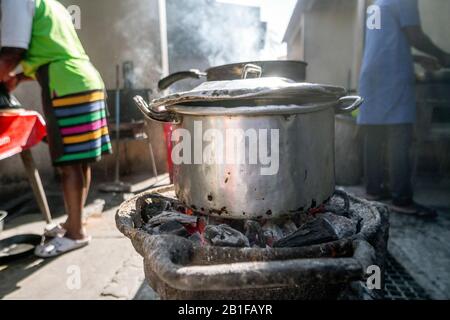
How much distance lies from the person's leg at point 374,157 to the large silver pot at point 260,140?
8.59 ft

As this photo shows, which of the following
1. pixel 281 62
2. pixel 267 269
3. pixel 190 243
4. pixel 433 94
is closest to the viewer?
pixel 267 269

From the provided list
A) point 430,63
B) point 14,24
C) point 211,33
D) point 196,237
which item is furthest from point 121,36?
point 211,33

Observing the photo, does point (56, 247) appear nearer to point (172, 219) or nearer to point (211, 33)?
point (172, 219)

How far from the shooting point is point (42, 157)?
5109mm

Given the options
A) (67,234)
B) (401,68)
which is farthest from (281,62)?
(67,234)

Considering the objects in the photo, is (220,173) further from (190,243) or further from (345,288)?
(345,288)

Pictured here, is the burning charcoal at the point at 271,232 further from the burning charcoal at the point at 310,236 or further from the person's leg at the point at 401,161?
the person's leg at the point at 401,161

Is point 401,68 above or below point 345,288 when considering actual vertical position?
above

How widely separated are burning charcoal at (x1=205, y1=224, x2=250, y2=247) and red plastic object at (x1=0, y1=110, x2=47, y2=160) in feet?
6.57

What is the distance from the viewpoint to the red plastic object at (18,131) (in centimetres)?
243

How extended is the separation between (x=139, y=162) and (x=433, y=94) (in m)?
4.64

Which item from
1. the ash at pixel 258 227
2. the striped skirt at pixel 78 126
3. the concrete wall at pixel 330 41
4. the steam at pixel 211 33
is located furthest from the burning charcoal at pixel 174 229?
the steam at pixel 211 33

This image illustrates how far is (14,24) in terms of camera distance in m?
2.28

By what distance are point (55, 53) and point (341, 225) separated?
8.16 feet
